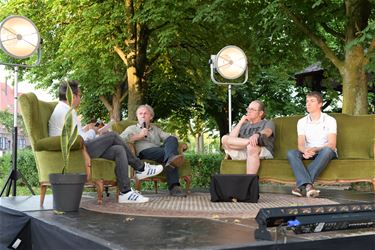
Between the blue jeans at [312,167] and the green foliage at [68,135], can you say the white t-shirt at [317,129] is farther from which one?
the green foliage at [68,135]

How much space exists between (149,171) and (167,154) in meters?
0.38

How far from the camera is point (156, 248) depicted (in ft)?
8.30

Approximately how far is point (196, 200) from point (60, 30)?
33.3 ft

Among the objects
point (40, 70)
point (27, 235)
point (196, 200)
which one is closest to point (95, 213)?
point (27, 235)

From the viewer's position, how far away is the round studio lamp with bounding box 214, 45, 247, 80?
6.63 meters

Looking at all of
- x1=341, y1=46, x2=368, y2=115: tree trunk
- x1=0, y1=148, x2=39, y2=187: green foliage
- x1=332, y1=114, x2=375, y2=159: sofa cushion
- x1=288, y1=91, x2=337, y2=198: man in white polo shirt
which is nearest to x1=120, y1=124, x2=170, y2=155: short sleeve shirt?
x1=288, y1=91, x2=337, y2=198: man in white polo shirt

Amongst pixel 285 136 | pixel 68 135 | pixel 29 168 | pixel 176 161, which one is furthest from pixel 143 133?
pixel 29 168

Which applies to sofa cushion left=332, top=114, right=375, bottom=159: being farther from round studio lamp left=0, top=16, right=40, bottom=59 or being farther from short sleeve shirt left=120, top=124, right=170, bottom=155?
round studio lamp left=0, top=16, right=40, bottom=59

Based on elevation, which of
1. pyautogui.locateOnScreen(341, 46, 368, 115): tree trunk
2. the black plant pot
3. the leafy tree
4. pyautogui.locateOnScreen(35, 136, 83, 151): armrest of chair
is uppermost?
the leafy tree

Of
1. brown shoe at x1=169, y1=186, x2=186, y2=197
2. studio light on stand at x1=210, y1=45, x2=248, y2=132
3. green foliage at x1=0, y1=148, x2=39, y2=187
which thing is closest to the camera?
brown shoe at x1=169, y1=186, x2=186, y2=197

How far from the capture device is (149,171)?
5340mm

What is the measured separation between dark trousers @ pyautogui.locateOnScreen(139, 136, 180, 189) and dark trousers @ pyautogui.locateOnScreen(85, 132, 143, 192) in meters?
0.87

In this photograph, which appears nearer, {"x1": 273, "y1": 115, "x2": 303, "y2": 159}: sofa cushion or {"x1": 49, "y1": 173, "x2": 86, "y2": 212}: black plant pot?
{"x1": 49, "y1": 173, "x2": 86, "y2": 212}: black plant pot

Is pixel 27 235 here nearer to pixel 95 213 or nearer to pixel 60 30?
pixel 95 213
